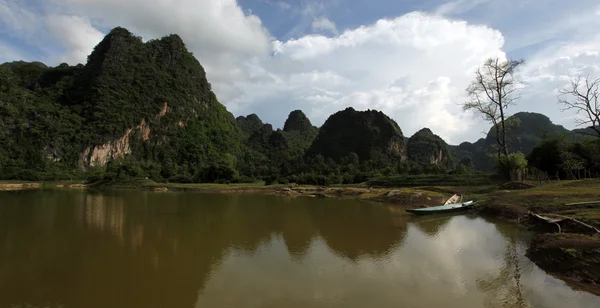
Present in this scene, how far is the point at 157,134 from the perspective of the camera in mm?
75812

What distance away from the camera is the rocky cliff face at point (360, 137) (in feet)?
250

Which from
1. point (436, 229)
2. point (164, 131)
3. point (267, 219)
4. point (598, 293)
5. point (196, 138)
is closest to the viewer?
point (598, 293)

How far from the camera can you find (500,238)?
447 inches

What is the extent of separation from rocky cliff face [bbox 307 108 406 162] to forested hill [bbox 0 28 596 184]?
0.27 m

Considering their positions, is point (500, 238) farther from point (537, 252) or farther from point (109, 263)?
point (109, 263)

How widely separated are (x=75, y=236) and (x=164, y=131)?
70.0 metres

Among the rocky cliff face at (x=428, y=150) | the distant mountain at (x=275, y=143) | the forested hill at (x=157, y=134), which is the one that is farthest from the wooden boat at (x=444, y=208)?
the rocky cliff face at (x=428, y=150)

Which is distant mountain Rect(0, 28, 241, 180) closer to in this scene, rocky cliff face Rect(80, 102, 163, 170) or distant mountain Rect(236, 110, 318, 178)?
rocky cliff face Rect(80, 102, 163, 170)

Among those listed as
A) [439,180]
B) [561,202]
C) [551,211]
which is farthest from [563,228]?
[439,180]

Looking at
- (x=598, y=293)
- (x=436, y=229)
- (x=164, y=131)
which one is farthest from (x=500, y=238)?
(x=164, y=131)

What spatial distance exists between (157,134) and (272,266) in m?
74.6

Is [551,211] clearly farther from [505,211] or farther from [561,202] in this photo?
[505,211]

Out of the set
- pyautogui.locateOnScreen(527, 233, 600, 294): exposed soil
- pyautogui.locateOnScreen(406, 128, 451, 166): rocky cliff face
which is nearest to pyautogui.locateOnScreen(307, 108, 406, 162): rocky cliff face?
pyautogui.locateOnScreen(406, 128, 451, 166): rocky cliff face

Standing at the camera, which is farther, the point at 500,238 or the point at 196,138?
the point at 196,138
